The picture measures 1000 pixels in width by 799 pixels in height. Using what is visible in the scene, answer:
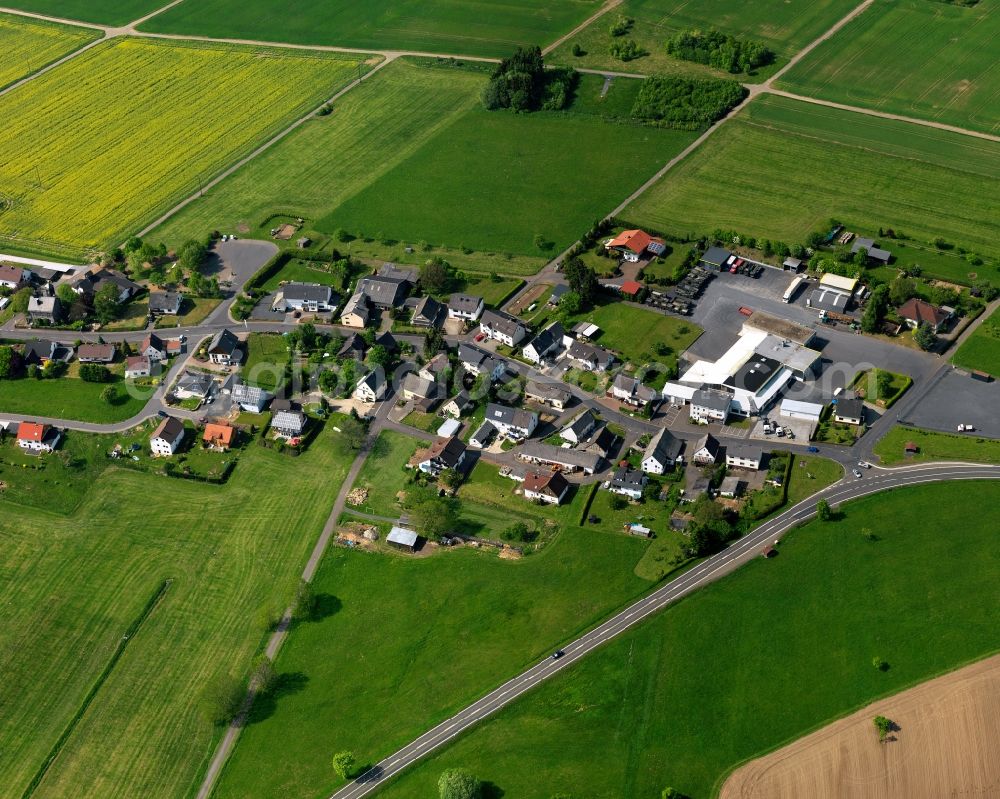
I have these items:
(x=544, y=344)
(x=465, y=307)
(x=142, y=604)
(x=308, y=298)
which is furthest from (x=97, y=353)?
(x=544, y=344)

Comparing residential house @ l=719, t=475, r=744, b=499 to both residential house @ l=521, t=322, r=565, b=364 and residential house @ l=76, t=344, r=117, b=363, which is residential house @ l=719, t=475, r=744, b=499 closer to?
residential house @ l=521, t=322, r=565, b=364

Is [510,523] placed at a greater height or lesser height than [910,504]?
lesser

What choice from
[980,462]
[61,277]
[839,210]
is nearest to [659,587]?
[980,462]

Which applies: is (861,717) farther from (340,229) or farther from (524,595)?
(340,229)

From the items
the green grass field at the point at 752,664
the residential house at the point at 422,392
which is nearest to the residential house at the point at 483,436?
the residential house at the point at 422,392

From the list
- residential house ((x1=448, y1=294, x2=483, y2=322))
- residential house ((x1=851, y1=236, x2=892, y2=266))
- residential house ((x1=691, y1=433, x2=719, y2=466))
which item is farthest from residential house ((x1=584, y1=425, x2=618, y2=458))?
residential house ((x1=851, y1=236, x2=892, y2=266))

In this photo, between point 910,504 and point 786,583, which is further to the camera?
point 910,504
